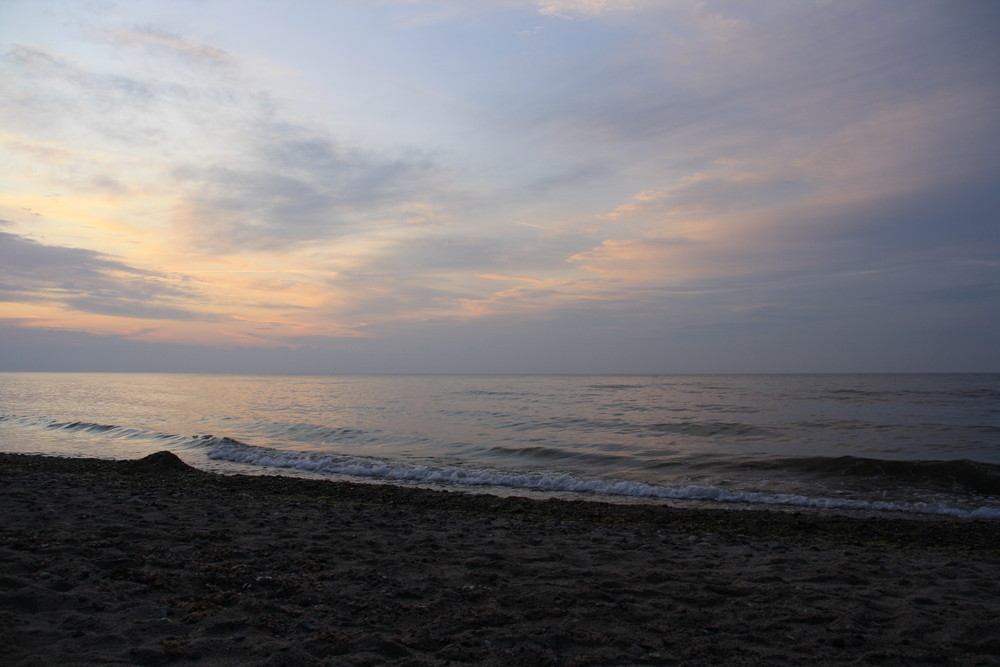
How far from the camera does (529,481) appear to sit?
14.7m

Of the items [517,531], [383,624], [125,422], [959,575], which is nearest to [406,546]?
[517,531]

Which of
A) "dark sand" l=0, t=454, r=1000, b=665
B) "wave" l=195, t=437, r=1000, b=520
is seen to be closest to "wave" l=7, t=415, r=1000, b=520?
"wave" l=195, t=437, r=1000, b=520

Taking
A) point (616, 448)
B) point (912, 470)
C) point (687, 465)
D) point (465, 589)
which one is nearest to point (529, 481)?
point (687, 465)

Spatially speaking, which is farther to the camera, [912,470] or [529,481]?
[912,470]

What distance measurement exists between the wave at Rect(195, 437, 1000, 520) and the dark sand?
2.51 m

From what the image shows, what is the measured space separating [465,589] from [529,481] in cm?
950

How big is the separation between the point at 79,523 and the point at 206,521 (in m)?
1.49

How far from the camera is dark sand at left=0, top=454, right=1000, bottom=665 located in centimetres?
404

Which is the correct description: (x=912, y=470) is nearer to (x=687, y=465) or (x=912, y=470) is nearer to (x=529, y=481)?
(x=687, y=465)

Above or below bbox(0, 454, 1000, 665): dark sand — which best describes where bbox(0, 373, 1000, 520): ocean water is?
below

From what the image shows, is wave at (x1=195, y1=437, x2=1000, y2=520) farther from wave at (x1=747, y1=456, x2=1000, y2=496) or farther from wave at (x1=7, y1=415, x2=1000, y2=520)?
wave at (x1=747, y1=456, x2=1000, y2=496)

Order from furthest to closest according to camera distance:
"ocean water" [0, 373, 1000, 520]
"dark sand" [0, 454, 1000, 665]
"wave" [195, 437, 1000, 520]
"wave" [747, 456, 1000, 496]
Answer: "wave" [747, 456, 1000, 496]
"ocean water" [0, 373, 1000, 520]
"wave" [195, 437, 1000, 520]
"dark sand" [0, 454, 1000, 665]

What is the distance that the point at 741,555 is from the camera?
7.09 m

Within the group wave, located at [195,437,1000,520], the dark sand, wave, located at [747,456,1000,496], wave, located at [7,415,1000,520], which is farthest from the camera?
wave, located at [747,456,1000,496]
